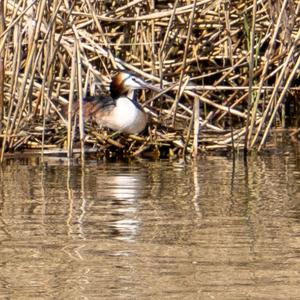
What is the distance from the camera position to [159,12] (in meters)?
8.94

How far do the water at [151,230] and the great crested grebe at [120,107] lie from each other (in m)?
0.54

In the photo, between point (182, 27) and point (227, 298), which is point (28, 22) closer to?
point (182, 27)

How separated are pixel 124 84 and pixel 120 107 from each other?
19 centimetres

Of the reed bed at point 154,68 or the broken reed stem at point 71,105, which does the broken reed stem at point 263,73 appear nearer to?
the reed bed at point 154,68

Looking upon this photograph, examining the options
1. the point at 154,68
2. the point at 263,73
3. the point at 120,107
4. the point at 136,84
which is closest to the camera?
the point at 263,73

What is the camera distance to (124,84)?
8.59 m

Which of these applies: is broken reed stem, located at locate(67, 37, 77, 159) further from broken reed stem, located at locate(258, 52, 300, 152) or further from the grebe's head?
broken reed stem, located at locate(258, 52, 300, 152)

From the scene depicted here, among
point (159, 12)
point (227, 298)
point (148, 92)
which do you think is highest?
point (159, 12)

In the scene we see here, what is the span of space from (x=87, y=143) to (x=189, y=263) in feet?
12.4

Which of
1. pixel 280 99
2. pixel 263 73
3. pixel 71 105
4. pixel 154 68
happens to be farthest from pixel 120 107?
pixel 280 99

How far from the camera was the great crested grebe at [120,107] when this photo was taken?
8.11m

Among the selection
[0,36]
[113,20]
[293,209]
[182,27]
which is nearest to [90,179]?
[0,36]

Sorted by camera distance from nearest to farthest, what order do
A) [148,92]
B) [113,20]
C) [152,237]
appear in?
[152,237]
[113,20]
[148,92]

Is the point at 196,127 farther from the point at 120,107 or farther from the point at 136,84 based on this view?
the point at 136,84
